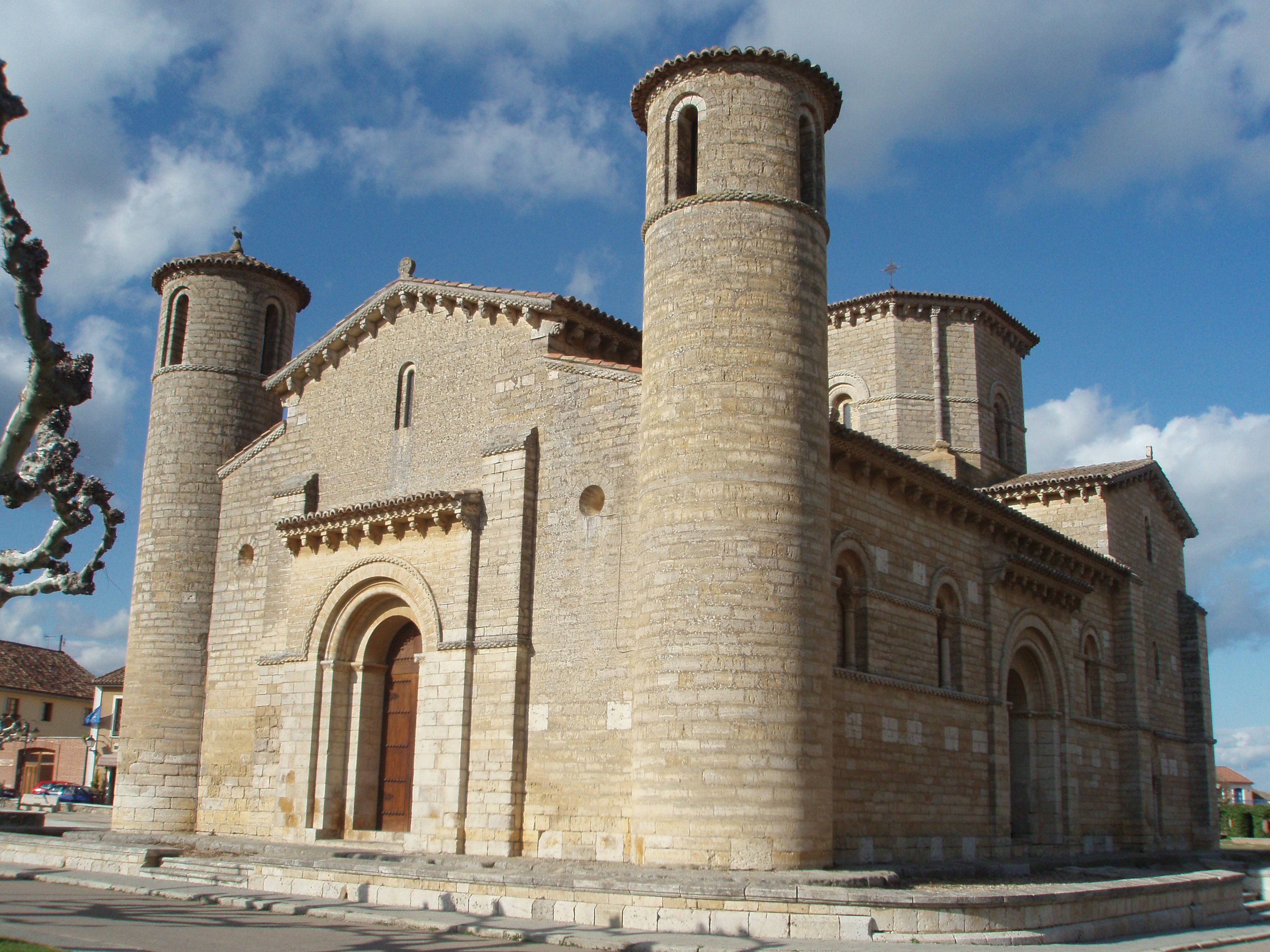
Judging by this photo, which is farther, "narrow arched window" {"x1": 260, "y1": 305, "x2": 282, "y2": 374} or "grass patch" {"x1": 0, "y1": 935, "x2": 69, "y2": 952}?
"narrow arched window" {"x1": 260, "y1": 305, "x2": 282, "y2": 374}

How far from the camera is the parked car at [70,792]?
40750 millimetres

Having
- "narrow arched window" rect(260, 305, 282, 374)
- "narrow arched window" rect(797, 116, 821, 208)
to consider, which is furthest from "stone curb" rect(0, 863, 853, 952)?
"narrow arched window" rect(260, 305, 282, 374)

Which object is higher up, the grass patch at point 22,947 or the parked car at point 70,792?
the grass patch at point 22,947

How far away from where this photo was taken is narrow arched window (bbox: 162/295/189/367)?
23359mm

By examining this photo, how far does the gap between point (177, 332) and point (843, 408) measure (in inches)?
612

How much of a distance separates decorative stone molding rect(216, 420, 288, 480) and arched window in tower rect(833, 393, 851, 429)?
13.7m

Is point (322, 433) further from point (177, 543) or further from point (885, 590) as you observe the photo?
point (885, 590)

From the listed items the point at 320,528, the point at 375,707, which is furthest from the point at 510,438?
the point at 375,707

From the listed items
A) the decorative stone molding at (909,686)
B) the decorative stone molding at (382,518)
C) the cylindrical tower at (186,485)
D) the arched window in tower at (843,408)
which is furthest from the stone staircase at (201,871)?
the arched window in tower at (843,408)

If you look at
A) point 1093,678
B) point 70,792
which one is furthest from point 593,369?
point 70,792

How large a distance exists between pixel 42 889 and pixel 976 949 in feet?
36.9

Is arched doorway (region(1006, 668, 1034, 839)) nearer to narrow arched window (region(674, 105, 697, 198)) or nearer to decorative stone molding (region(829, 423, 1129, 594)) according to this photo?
decorative stone molding (region(829, 423, 1129, 594))

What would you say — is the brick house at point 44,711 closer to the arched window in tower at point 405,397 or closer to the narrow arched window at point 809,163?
the arched window in tower at point 405,397

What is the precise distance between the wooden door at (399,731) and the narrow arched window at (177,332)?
8.29 m
